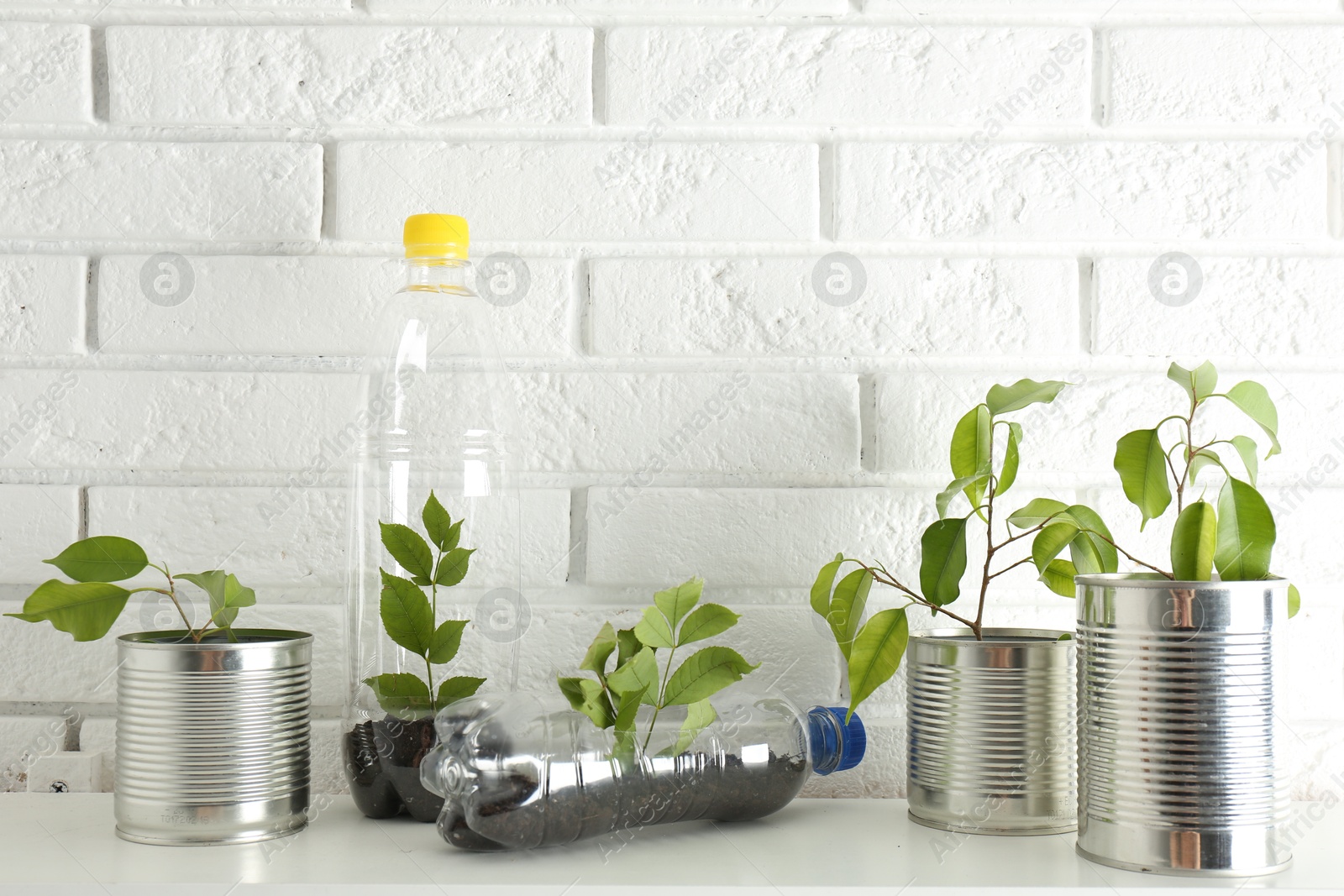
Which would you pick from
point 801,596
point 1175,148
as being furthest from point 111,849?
point 1175,148

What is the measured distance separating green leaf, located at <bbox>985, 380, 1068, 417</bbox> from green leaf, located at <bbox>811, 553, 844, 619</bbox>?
16 centimetres

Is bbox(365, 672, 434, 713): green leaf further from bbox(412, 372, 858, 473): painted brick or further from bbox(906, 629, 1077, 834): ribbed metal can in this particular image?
bbox(906, 629, 1077, 834): ribbed metal can

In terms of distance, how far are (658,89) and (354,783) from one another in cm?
61

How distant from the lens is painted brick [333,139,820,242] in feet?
2.93

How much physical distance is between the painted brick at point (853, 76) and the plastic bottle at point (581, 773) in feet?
1.67

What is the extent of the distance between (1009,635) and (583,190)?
51 cm

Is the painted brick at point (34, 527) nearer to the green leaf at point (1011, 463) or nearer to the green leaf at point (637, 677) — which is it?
the green leaf at point (637, 677)

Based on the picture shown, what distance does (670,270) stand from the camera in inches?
35.3

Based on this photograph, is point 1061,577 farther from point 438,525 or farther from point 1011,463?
point 438,525

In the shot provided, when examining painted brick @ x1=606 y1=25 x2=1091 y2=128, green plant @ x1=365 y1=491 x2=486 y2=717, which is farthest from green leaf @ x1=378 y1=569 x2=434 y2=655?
painted brick @ x1=606 y1=25 x2=1091 y2=128

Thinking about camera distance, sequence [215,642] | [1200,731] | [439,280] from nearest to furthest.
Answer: [1200,731] < [215,642] < [439,280]

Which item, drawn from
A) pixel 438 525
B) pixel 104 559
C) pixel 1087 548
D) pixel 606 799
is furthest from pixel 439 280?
pixel 1087 548

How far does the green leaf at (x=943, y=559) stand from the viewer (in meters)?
0.74

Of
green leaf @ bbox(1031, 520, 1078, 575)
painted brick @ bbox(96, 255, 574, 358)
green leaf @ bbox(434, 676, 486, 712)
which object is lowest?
green leaf @ bbox(434, 676, 486, 712)
